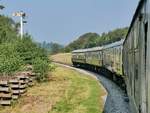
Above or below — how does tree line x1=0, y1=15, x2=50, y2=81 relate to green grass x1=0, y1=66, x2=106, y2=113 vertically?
above

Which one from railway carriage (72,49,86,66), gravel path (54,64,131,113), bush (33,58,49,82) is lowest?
gravel path (54,64,131,113)

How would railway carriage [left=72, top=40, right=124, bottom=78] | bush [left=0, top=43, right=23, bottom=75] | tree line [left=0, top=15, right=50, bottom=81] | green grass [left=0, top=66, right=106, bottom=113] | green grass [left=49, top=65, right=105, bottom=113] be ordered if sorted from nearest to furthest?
green grass [left=49, top=65, right=105, bottom=113] → green grass [left=0, top=66, right=106, bottom=113] → bush [left=0, top=43, right=23, bottom=75] → tree line [left=0, top=15, right=50, bottom=81] → railway carriage [left=72, top=40, right=124, bottom=78]

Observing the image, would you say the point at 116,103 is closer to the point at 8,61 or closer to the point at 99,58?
the point at 8,61


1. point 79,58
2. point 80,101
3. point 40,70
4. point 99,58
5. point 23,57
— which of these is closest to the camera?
point 80,101

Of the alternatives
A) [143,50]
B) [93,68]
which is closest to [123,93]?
[143,50]

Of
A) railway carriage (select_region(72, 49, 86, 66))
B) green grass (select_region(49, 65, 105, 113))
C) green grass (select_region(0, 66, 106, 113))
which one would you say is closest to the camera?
green grass (select_region(49, 65, 105, 113))

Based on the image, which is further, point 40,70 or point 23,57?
point 23,57

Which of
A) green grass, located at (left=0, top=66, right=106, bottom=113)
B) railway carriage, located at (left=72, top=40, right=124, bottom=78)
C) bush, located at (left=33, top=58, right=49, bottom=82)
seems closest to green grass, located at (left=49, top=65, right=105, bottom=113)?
green grass, located at (left=0, top=66, right=106, bottom=113)

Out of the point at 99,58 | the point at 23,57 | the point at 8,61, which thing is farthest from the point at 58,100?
the point at 99,58

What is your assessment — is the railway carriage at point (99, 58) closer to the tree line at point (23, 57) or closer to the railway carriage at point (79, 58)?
the railway carriage at point (79, 58)

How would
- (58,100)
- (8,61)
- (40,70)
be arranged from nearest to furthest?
(58,100), (8,61), (40,70)

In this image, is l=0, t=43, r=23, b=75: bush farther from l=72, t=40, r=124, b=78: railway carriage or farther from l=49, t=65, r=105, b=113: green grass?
Result: l=72, t=40, r=124, b=78: railway carriage

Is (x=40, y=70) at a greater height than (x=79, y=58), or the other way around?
(x=79, y=58)

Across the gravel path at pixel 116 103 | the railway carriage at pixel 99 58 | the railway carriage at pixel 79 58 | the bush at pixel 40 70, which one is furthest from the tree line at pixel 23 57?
the railway carriage at pixel 79 58
